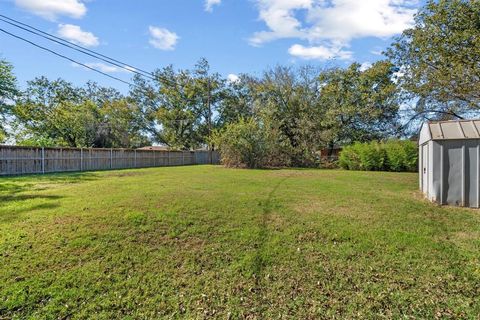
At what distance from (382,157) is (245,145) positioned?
7.97m

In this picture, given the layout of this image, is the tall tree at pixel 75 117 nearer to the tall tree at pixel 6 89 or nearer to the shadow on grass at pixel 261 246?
the tall tree at pixel 6 89

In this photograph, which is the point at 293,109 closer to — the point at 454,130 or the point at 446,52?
the point at 446,52

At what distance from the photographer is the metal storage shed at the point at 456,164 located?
5742 millimetres

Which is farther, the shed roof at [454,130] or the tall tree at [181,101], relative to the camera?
the tall tree at [181,101]

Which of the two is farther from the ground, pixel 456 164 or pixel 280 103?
pixel 280 103

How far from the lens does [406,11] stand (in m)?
12.9

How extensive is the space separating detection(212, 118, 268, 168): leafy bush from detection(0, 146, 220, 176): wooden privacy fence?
6.56 metres

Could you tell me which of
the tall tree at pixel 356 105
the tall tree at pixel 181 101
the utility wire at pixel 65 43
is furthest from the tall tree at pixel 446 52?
the tall tree at pixel 181 101

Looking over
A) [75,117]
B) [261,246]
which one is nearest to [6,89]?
[75,117]

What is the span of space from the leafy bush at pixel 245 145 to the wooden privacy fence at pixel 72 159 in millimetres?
6556

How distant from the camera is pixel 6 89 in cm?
2186

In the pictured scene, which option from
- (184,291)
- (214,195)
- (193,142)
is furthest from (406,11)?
(193,142)

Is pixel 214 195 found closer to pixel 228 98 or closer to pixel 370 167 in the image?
pixel 370 167

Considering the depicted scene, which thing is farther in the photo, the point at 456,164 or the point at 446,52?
the point at 446,52
